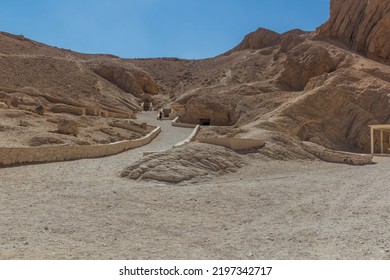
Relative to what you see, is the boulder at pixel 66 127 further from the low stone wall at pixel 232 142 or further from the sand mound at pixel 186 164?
the sand mound at pixel 186 164

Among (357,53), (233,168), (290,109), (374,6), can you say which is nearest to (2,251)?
(233,168)

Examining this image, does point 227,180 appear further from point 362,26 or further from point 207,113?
point 362,26

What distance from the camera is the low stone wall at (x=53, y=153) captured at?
14.2 meters

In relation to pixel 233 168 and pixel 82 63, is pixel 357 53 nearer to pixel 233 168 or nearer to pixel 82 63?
pixel 233 168

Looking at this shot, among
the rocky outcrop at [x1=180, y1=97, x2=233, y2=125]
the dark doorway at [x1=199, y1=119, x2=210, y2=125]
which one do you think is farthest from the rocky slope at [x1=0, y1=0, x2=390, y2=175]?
the dark doorway at [x1=199, y1=119, x2=210, y2=125]

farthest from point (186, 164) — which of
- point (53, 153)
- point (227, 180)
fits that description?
point (53, 153)

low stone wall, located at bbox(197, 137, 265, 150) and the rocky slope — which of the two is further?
the rocky slope

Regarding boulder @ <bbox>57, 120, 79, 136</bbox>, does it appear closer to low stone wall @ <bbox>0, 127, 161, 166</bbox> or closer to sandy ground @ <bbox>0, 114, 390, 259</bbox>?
low stone wall @ <bbox>0, 127, 161, 166</bbox>

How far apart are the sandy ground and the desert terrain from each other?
0.03m

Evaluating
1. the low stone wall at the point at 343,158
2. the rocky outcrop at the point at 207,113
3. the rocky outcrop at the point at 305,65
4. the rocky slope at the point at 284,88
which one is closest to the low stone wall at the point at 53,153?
the rocky slope at the point at 284,88

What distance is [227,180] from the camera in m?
13.7

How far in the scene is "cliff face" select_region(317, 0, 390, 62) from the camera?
1558 inches

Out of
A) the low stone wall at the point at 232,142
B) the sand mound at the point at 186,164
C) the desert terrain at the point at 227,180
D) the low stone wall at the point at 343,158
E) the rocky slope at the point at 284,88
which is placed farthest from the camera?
the rocky slope at the point at 284,88

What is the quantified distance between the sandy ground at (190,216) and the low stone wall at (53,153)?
68cm
